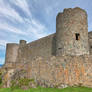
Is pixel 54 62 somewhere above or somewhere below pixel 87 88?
above

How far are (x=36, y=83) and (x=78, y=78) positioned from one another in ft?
9.81

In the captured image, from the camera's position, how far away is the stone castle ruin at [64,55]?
769 cm

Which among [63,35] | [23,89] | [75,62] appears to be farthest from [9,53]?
[75,62]

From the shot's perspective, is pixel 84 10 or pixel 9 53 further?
pixel 9 53

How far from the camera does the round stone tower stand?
37.1 feet

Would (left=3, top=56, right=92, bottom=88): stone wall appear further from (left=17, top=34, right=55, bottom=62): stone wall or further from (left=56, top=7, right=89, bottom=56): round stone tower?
(left=17, top=34, right=55, bottom=62): stone wall

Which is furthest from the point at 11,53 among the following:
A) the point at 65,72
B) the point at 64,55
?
the point at 65,72

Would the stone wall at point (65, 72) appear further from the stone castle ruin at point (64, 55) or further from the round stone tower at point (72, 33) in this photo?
the round stone tower at point (72, 33)

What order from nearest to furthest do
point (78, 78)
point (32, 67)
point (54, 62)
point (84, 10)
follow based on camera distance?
point (78, 78), point (54, 62), point (32, 67), point (84, 10)

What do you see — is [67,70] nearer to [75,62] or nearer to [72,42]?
[75,62]

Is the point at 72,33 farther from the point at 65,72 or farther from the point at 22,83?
the point at 22,83

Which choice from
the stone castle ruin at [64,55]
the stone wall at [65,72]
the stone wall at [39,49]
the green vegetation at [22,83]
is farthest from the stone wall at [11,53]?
the stone wall at [65,72]

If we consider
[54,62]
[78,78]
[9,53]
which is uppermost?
[9,53]

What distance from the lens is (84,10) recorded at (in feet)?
40.9
